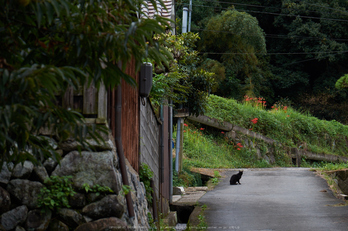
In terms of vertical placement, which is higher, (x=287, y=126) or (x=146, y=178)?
(x=146, y=178)

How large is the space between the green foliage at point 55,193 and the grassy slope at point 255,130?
12371mm

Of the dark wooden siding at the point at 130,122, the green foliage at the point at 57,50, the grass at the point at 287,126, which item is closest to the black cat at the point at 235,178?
the dark wooden siding at the point at 130,122

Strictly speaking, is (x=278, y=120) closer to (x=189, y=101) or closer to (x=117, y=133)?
(x=189, y=101)

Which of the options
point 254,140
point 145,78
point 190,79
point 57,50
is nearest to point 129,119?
point 145,78

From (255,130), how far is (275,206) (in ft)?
44.1

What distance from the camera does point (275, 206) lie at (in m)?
9.45

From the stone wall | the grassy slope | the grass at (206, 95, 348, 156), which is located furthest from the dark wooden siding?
the grass at (206, 95, 348, 156)

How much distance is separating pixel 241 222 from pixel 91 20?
6024mm

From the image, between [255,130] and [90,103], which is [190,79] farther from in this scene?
[255,130]

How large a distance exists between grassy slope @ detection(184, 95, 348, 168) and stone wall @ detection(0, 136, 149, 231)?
12213 millimetres

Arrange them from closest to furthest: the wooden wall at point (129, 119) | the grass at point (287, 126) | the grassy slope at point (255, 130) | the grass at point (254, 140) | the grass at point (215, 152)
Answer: the wooden wall at point (129, 119) < the grass at point (215, 152) < the grassy slope at point (255, 130) < the grass at point (254, 140) < the grass at point (287, 126)

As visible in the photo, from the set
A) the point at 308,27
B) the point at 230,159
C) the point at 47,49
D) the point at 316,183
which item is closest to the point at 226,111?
the point at 230,159

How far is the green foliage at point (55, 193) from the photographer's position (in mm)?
4340

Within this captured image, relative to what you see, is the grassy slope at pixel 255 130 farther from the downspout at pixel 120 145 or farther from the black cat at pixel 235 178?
the downspout at pixel 120 145
